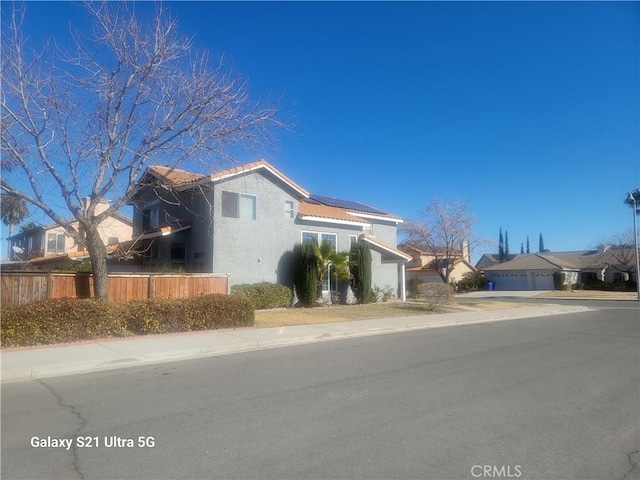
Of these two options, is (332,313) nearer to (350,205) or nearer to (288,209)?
(288,209)

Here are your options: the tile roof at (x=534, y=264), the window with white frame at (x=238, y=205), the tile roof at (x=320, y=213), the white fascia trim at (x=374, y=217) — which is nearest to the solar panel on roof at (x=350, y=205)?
the white fascia trim at (x=374, y=217)

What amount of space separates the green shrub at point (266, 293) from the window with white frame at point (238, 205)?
3006 millimetres

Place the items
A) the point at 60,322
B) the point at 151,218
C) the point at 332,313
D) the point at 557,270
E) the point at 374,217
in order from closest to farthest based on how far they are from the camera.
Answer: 1. the point at 60,322
2. the point at 332,313
3. the point at 151,218
4. the point at 374,217
5. the point at 557,270

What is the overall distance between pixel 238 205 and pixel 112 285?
668 cm

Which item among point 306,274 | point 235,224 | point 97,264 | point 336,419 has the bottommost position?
point 336,419

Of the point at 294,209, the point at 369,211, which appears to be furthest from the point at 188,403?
the point at 369,211

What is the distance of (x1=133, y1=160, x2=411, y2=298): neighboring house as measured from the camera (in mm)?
18969

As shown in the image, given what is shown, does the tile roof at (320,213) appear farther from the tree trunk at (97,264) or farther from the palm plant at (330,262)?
the tree trunk at (97,264)

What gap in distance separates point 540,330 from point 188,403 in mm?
12456

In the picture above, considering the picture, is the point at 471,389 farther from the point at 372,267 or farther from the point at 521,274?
the point at 521,274

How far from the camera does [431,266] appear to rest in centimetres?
4928

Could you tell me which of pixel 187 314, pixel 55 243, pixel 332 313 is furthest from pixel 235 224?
pixel 55 243

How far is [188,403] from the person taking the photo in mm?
6219

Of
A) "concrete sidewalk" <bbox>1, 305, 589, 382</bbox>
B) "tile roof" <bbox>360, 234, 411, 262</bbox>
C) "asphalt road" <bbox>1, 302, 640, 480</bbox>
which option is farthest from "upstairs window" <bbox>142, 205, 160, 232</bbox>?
"asphalt road" <bbox>1, 302, 640, 480</bbox>
